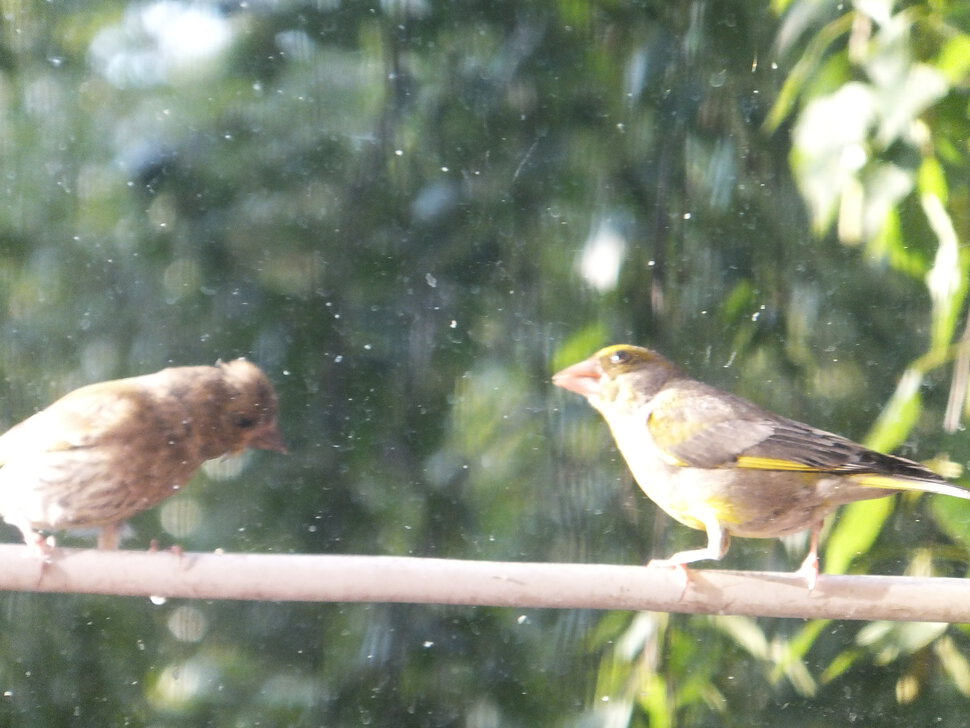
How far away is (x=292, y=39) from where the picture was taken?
0.89m

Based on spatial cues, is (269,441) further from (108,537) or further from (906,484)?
(906,484)

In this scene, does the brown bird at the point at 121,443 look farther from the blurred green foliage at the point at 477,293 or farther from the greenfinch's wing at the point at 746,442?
the greenfinch's wing at the point at 746,442

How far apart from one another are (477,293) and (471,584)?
0.99ft

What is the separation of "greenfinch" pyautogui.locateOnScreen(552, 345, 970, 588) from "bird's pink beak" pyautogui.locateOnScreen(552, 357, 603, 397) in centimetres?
4

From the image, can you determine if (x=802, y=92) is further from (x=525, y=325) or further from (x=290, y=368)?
(x=290, y=368)

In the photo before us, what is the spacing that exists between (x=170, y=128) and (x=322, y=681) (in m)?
0.47

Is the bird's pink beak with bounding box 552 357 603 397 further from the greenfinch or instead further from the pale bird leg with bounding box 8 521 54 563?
the pale bird leg with bounding box 8 521 54 563

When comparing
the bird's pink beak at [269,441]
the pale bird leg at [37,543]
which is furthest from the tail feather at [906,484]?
the pale bird leg at [37,543]

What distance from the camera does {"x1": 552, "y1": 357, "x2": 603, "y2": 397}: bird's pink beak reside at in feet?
2.72

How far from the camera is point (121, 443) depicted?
30.4 inches

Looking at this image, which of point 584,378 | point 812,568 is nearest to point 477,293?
point 584,378

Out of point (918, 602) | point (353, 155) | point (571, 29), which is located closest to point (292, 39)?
point (353, 155)

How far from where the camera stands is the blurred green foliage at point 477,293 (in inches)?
33.8

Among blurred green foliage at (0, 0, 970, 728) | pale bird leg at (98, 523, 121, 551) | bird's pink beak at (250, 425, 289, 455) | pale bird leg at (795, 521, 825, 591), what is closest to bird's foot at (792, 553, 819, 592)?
pale bird leg at (795, 521, 825, 591)
